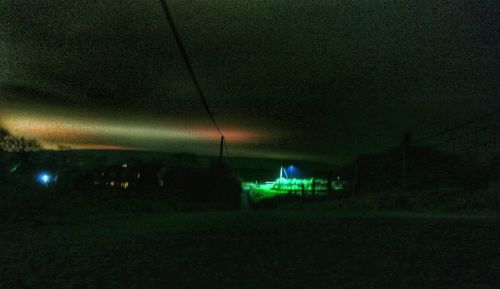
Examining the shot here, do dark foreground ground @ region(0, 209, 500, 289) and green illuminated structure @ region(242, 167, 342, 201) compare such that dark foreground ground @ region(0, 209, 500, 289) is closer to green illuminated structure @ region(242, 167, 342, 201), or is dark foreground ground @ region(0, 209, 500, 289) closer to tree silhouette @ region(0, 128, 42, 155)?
green illuminated structure @ region(242, 167, 342, 201)

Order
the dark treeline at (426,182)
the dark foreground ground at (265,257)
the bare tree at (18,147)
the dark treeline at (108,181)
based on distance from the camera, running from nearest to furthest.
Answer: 1. the dark foreground ground at (265,257)
2. the dark treeline at (426,182)
3. the dark treeline at (108,181)
4. the bare tree at (18,147)

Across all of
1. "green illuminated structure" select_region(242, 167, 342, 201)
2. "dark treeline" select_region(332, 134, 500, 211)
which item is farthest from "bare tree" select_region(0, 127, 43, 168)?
"dark treeline" select_region(332, 134, 500, 211)

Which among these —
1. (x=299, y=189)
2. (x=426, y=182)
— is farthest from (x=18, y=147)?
(x=426, y=182)

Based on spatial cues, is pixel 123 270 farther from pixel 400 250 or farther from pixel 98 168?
pixel 98 168

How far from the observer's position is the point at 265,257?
7598 millimetres

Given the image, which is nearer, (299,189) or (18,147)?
(299,189)

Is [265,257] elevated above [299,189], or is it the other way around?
[299,189]

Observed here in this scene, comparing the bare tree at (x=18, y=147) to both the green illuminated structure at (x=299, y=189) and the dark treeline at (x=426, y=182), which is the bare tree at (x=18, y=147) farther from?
the dark treeline at (x=426, y=182)

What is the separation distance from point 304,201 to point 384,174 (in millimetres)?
5241

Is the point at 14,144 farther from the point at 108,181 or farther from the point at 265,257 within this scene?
the point at 265,257

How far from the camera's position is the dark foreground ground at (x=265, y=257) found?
6027mm

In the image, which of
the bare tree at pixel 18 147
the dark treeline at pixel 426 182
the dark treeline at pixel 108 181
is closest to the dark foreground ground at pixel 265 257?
the dark treeline at pixel 426 182

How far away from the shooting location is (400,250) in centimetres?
797

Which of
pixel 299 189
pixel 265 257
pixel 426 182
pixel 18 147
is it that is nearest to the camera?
pixel 265 257
